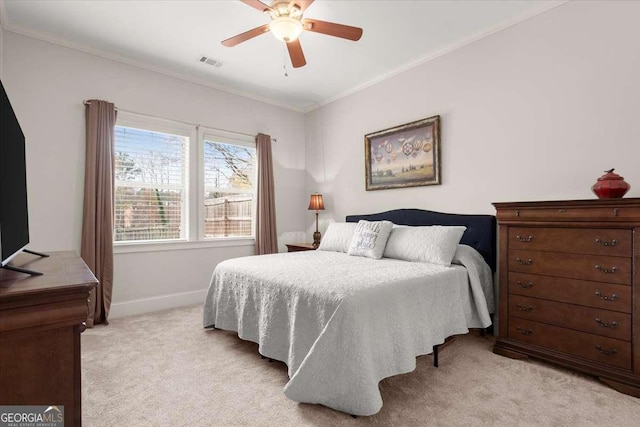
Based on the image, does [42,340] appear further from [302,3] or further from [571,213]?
[571,213]

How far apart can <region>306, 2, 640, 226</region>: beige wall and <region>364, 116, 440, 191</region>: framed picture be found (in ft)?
0.32

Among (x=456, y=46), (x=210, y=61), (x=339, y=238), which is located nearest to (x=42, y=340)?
(x=339, y=238)

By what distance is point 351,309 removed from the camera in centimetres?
172

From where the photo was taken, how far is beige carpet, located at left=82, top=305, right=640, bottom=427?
5.53 feet

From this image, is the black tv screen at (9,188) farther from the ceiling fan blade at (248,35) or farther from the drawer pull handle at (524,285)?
the drawer pull handle at (524,285)

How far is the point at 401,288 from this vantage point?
2.02 meters

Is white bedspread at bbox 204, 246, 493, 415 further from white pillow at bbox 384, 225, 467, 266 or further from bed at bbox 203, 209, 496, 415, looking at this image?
white pillow at bbox 384, 225, 467, 266

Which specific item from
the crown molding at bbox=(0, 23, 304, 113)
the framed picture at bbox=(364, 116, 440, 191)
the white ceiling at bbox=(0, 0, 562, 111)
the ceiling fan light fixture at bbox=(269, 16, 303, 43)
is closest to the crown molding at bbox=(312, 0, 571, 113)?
the white ceiling at bbox=(0, 0, 562, 111)

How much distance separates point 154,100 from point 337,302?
3313mm

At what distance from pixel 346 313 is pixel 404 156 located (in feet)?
8.25

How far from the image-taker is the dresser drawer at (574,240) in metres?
1.99

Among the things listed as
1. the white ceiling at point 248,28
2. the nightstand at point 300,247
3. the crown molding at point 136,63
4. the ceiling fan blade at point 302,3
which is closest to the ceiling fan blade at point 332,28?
the ceiling fan blade at point 302,3

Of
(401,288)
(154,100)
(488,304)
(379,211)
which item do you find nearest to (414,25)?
(379,211)

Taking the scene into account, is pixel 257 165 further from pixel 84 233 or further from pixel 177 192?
pixel 84 233
